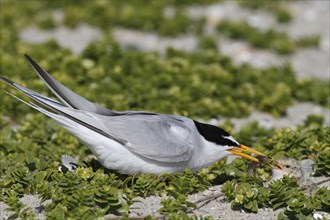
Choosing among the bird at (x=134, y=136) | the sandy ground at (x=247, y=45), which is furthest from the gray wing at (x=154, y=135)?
the sandy ground at (x=247, y=45)

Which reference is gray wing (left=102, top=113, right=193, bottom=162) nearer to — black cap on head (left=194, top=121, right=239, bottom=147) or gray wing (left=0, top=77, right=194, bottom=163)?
gray wing (left=0, top=77, right=194, bottom=163)

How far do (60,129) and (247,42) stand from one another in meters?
3.54

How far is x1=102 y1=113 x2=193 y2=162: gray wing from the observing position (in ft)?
16.9

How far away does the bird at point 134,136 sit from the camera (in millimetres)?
5059

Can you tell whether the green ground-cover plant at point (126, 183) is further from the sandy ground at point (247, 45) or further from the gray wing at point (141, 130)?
the sandy ground at point (247, 45)

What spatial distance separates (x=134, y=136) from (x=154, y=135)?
15cm

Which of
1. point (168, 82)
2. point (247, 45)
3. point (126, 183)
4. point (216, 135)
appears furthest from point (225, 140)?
point (247, 45)

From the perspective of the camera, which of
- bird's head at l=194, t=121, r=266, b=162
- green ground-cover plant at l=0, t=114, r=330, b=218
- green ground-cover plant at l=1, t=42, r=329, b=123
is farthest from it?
green ground-cover plant at l=1, t=42, r=329, b=123

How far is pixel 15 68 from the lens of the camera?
7.34 metres

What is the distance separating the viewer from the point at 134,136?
5.16 meters

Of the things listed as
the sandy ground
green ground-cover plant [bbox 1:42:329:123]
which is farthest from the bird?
the sandy ground

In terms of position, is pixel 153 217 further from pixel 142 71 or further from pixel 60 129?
pixel 142 71

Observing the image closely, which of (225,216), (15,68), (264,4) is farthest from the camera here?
(264,4)

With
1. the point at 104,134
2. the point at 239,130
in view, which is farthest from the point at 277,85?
the point at 104,134
